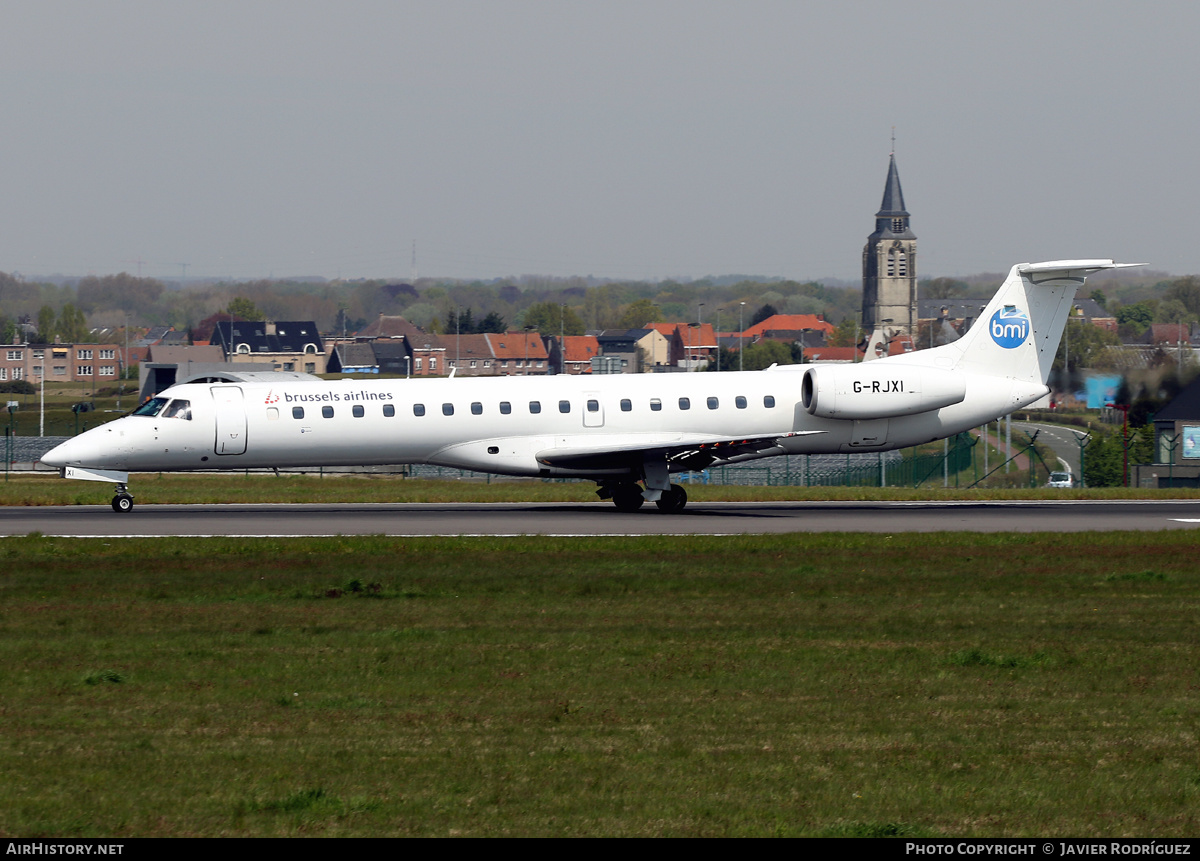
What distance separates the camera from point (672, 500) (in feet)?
105

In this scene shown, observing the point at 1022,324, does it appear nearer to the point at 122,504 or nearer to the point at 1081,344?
the point at 122,504

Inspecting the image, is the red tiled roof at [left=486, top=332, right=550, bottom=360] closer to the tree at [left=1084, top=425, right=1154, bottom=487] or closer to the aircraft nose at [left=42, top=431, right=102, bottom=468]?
the tree at [left=1084, top=425, right=1154, bottom=487]

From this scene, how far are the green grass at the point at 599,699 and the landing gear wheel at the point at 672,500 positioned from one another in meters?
11.2

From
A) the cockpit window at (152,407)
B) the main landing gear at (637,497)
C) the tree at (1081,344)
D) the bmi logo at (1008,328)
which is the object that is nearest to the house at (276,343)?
the tree at (1081,344)

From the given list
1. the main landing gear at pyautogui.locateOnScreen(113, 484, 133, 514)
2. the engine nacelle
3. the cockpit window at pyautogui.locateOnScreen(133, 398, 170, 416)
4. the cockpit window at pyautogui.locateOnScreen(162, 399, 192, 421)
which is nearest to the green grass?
the cockpit window at pyautogui.locateOnScreen(162, 399, 192, 421)

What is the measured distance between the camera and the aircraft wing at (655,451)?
101 ft

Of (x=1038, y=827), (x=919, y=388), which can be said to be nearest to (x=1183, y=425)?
(x=919, y=388)

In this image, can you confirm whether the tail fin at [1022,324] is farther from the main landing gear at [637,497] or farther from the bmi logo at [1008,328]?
the main landing gear at [637,497]

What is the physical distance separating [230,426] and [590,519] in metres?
8.43

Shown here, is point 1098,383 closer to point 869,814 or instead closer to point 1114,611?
point 1114,611

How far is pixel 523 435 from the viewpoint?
3158 cm

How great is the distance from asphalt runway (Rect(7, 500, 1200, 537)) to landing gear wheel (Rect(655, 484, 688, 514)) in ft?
0.76

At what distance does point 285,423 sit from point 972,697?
876 inches

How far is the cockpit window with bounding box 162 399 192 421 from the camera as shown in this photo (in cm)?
3091
